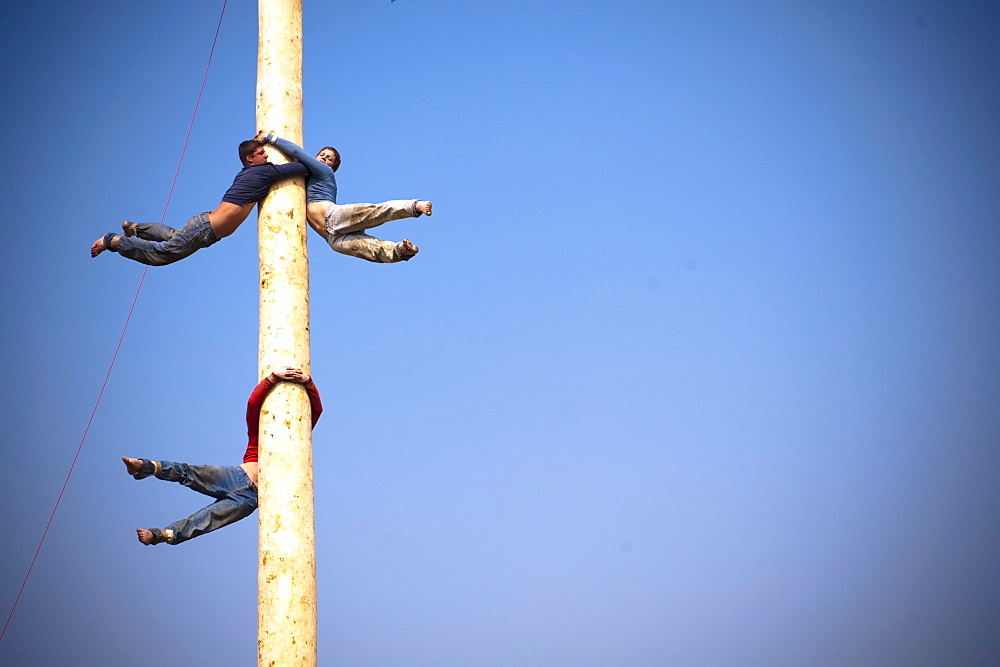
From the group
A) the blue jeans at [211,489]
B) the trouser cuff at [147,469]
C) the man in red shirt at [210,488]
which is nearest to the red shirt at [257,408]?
the man in red shirt at [210,488]

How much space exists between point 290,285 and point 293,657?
2.37 m

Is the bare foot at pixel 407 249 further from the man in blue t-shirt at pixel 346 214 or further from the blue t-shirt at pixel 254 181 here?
the blue t-shirt at pixel 254 181

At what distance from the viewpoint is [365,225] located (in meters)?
7.58

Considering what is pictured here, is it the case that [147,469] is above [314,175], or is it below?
below

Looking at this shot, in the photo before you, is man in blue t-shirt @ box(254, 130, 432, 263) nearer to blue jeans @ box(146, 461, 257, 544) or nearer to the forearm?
the forearm

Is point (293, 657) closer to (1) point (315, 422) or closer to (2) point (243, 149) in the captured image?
(1) point (315, 422)

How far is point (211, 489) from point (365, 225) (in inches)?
85.1

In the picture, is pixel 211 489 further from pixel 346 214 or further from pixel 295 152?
pixel 295 152

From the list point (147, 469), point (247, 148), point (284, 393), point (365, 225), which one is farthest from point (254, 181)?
point (147, 469)

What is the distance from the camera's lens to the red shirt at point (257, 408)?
265 inches

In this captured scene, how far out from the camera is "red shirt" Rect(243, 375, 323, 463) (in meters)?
6.73

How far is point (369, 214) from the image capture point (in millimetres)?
7523

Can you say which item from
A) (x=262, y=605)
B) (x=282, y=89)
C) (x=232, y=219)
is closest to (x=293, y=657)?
(x=262, y=605)

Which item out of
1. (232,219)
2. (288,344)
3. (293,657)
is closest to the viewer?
(293,657)
